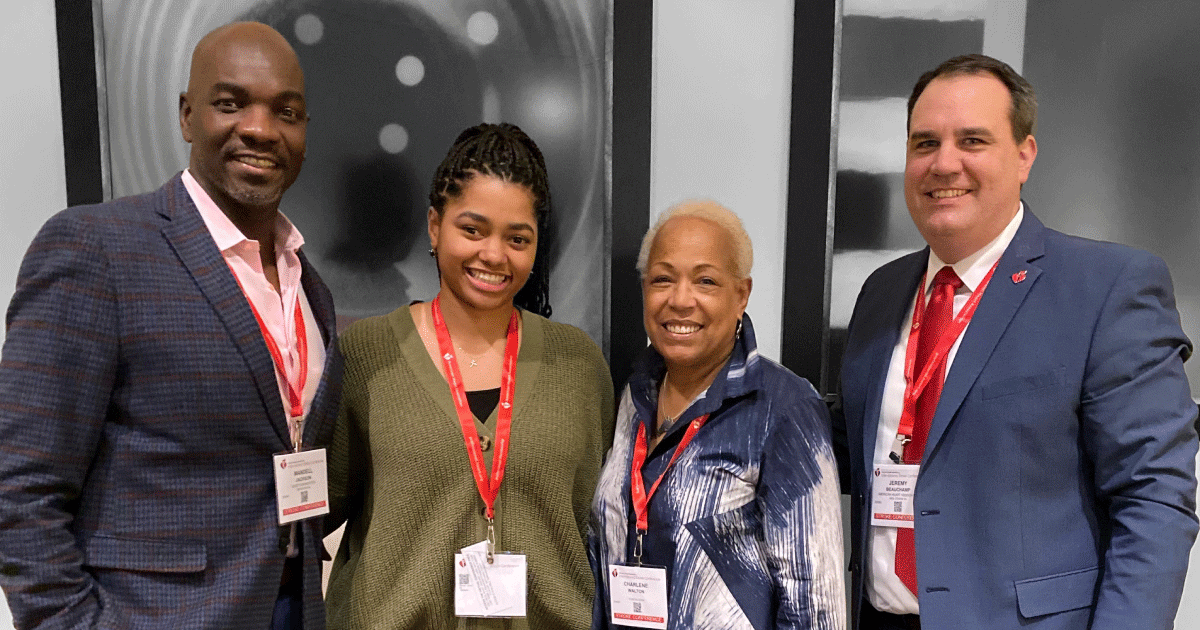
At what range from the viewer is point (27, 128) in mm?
2229

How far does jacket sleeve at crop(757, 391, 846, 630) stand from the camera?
1.58 metres

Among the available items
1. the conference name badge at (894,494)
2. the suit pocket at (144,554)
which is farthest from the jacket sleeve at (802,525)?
the suit pocket at (144,554)

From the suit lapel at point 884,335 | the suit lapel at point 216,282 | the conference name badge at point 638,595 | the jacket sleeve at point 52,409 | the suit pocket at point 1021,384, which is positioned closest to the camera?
the jacket sleeve at point 52,409

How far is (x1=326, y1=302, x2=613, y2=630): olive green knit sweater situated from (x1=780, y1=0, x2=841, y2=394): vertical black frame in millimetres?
837

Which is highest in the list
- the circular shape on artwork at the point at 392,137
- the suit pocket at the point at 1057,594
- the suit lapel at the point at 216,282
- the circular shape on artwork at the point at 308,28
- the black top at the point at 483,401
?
the circular shape on artwork at the point at 308,28

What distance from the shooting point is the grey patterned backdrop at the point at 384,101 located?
2188 mm

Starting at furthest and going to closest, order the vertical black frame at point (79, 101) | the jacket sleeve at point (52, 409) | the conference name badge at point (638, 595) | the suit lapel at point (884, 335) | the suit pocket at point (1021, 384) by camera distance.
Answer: the vertical black frame at point (79, 101) → the suit lapel at point (884, 335) → the conference name badge at point (638, 595) → the suit pocket at point (1021, 384) → the jacket sleeve at point (52, 409)

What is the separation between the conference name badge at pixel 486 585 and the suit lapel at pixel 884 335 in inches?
35.8

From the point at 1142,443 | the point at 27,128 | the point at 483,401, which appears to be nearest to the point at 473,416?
the point at 483,401

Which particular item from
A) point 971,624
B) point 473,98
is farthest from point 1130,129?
point 473,98

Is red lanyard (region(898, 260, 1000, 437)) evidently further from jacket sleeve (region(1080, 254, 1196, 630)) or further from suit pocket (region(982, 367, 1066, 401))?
jacket sleeve (region(1080, 254, 1196, 630))

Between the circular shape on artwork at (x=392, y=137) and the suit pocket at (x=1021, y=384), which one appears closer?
the suit pocket at (x=1021, y=384)

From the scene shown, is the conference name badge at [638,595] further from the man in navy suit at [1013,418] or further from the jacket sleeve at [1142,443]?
the jacket sleeve at [1142,443]

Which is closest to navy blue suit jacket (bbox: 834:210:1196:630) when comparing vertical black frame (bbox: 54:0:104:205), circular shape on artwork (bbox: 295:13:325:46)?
circular shape on artwork (bbox: 295:13:325:46)
